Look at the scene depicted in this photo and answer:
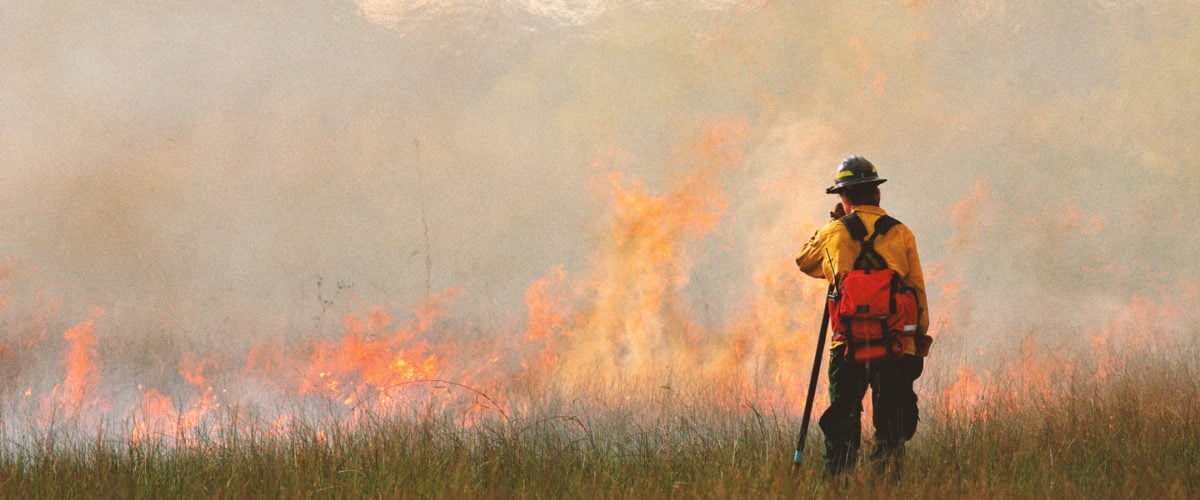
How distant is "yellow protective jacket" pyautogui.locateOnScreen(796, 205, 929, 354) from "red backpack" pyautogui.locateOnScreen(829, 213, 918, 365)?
0.04 m

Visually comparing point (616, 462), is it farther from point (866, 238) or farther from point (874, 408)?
point (866, 238)

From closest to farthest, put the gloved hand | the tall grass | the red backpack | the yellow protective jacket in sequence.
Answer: the tall grass < the red backpack < the yellow protective jacket < the gloved hand

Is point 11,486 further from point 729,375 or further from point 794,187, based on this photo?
point 794,187

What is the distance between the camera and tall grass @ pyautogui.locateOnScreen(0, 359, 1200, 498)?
6254mm

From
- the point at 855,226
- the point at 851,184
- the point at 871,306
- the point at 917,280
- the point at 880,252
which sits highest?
the point at 851,184

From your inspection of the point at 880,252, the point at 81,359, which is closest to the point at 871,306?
the point at 880,252

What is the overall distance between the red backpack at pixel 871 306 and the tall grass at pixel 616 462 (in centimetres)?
94

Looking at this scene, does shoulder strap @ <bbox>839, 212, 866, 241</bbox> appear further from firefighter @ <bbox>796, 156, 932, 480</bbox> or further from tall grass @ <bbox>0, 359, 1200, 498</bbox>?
tall grass @ <bbox>0, 359, 1200, 498</bbox>

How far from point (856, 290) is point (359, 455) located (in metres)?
4.12

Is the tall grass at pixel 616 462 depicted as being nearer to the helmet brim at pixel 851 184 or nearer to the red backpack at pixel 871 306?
the red backpack at pixel 871 306

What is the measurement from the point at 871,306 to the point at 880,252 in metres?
0.48

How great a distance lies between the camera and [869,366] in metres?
6.75

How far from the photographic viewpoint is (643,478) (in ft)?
21.8

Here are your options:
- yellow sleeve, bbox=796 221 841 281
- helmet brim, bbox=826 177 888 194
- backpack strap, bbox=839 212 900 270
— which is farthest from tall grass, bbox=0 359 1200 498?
helmet brim, bbox=826 177 888 194
